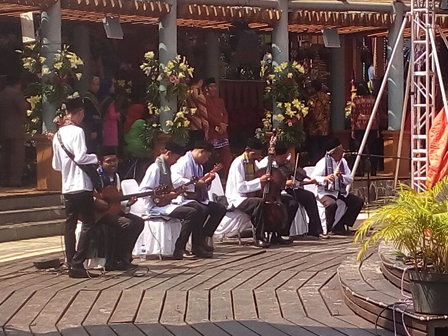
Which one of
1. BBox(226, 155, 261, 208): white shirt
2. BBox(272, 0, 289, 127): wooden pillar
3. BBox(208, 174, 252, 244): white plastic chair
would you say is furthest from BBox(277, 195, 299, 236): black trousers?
BBox(272, 0, 289, 127): wooden pillar

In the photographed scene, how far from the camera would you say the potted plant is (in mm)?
6066

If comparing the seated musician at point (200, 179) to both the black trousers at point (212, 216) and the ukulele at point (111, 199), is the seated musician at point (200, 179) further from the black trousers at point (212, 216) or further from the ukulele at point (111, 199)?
the ukulele at point (111, 199)

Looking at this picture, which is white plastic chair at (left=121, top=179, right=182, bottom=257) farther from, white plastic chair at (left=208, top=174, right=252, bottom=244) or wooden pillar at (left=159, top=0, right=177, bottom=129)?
wooden pillar at (left=159, top=0, right=177, bottom=129)

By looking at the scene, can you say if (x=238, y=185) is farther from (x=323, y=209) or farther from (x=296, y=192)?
(x=323, y=209)

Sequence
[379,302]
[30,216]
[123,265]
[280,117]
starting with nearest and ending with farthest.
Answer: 1. [379,302]
2. [123,265]
3. [30,216]
4. [280,117]

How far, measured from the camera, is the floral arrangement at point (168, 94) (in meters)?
13.6

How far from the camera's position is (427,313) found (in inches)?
241

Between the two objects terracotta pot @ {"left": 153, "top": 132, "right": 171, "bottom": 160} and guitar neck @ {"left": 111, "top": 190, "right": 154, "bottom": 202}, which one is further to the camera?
terracotta pot @ {"left": 153, "top": 132, "right": 171, "bottom": 160}

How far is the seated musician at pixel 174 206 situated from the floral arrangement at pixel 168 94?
3.46 meters

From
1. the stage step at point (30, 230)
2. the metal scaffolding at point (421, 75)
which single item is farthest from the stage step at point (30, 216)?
the metal scaffolding at point (421, 75)

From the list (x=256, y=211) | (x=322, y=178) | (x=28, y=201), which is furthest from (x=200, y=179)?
(x=28, y=201)

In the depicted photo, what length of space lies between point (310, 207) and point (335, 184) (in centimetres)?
56

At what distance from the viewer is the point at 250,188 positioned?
11008mm

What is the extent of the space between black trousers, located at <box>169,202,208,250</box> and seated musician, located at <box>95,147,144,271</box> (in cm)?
75
